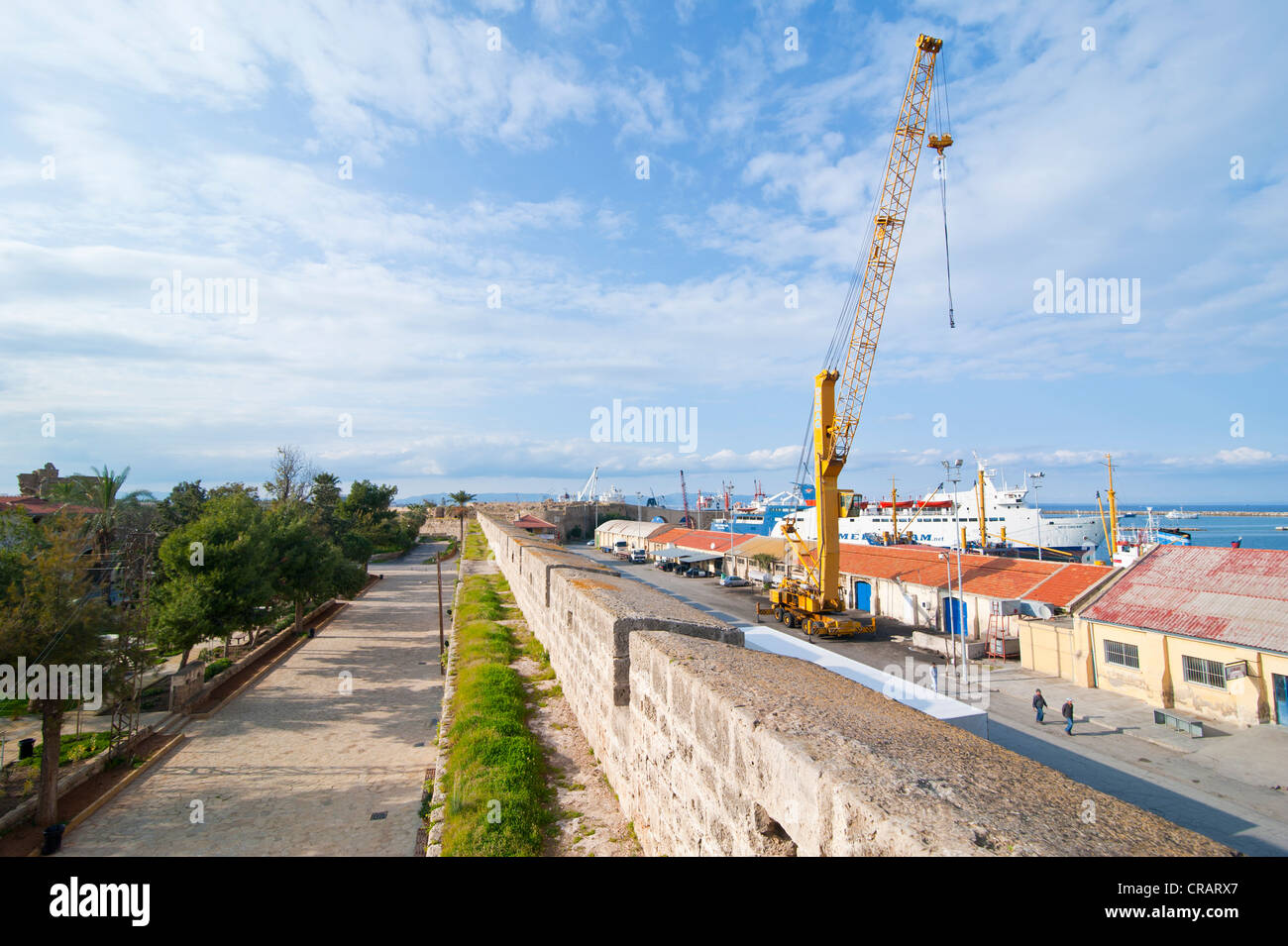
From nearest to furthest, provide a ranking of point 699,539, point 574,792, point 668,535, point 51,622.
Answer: point 574,792
point 51,622
point 699,539
point 668,535

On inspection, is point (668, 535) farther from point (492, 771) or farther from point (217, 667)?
point (492, 771)

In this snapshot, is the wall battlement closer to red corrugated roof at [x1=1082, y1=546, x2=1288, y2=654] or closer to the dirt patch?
the dirt patch

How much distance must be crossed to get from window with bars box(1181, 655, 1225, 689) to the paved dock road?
1817cm

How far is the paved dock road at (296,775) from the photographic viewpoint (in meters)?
9.38

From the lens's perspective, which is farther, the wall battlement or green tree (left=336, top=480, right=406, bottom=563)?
green tree (left=336, top=480, right=406, bottom=563)

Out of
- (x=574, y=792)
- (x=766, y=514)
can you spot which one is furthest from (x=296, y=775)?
(x=766, y=514)

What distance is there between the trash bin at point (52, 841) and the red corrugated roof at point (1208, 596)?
23231 mm

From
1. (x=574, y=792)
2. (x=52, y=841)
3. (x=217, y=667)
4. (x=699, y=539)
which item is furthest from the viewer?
(x=699, y=539)

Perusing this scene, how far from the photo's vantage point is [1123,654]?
1762 cm

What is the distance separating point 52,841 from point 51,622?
10.7ft

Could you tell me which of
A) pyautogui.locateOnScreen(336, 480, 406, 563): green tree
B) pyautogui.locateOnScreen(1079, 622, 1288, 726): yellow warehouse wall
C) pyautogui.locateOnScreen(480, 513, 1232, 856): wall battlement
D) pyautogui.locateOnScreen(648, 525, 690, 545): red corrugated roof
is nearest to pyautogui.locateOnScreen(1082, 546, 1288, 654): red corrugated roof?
pyautogui.locateOnScreen(1079, 622, 1288, 726): yellow warehouse wall

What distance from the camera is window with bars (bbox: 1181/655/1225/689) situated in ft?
49.9

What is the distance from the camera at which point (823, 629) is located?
25.0 metres
